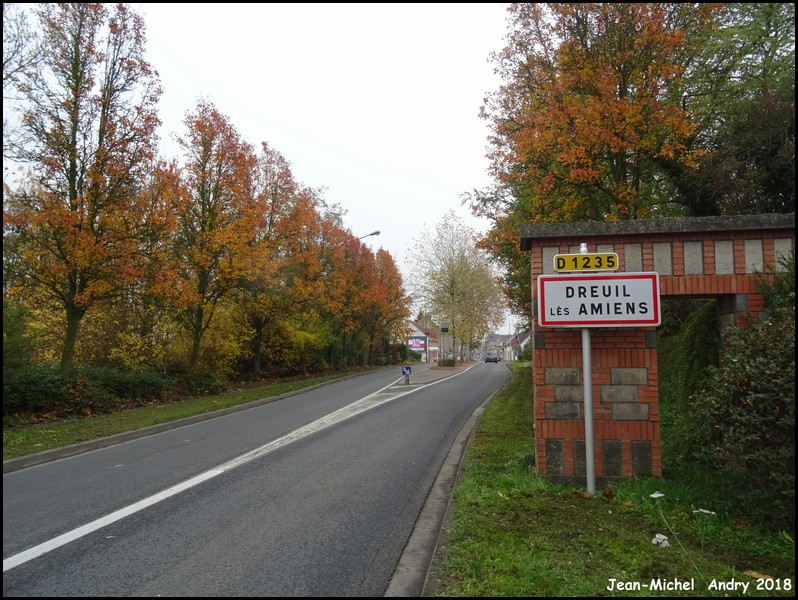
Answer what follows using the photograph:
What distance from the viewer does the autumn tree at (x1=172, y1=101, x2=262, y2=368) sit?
19.0 metres

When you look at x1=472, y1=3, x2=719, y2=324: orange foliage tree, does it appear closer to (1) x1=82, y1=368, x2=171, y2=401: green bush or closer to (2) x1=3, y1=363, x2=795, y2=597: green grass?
(2) x1=3, y1=363, x2=795, y2=597: green grass

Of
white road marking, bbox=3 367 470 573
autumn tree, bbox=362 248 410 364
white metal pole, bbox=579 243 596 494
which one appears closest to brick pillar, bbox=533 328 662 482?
white metal pole, bbox=579 243 596 494

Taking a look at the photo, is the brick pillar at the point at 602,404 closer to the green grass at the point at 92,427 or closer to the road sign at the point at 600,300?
the road sign at the point at 600,300

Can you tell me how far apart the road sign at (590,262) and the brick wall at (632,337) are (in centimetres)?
32

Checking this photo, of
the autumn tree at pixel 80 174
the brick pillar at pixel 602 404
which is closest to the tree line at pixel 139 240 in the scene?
the autumn tree at pixel 80 174

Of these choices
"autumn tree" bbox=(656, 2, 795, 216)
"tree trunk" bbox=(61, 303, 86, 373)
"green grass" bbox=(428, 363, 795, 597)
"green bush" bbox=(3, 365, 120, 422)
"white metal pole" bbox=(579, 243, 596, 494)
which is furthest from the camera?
"tree trunk" bbox=(61, 303, 86, 373)

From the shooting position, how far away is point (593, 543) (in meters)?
4.19

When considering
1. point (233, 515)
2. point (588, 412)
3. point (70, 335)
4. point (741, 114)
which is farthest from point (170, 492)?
point (741, 114)

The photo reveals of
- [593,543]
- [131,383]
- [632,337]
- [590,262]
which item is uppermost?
[590,262]

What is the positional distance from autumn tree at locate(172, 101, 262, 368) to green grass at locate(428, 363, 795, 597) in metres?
15.3

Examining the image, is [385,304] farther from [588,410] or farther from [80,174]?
[588,410]

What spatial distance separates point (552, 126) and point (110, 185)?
12168 millimetres

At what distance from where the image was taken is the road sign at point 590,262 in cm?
568

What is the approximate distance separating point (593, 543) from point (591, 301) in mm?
2463
